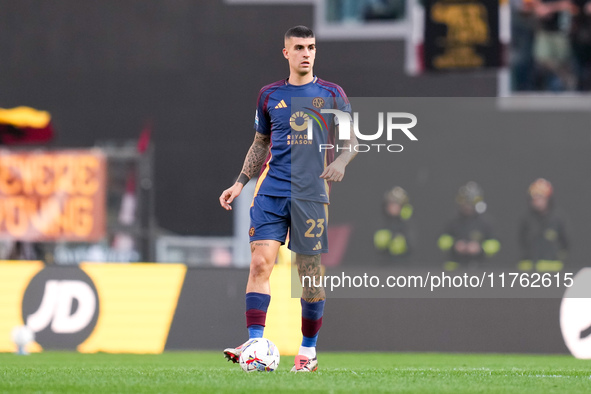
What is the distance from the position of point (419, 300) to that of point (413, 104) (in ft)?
29.7

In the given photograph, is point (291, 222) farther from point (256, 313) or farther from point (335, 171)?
point (256, 313)

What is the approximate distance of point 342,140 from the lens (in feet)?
20.3

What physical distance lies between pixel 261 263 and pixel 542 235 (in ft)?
22.3

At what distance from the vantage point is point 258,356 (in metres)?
5.96

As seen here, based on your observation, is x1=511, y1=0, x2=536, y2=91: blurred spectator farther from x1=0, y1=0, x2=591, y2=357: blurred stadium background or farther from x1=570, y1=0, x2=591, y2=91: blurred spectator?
x1=570, y1=0, x2=591, y2=91: blurred spectator

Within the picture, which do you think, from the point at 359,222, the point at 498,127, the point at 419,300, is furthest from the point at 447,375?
the point at 498,127

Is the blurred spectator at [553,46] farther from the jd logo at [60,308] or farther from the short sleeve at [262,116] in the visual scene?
the short sleeve at [262,116]

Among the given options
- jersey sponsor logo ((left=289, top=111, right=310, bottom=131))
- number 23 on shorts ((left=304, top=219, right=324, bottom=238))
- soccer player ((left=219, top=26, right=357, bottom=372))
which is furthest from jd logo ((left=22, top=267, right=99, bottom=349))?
jersey sponsor logo ((left=289, top=111, right=310, bottom=131))

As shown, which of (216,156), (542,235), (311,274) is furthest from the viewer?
(216,156)

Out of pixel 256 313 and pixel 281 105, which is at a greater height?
pixel 281 105

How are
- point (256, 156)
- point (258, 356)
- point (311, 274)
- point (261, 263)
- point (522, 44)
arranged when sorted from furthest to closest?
point (522, 44) → point (256, 156) → point (311, 274) → point (261, 263) → point (258, 356)

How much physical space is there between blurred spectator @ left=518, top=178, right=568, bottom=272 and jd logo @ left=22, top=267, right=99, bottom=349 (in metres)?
4.76

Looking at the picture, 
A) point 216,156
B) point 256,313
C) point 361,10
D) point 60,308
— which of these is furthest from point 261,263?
point 361,10

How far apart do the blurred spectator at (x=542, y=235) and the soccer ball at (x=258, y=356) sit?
6.53 m
